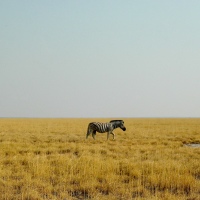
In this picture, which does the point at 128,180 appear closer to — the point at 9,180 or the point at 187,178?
the point at 187,178

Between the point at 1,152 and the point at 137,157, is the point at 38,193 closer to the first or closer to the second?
the point at 137,157

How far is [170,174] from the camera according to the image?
9.60 m

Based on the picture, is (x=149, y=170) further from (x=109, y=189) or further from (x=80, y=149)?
(x=80, y=149)

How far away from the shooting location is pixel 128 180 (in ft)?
31.3

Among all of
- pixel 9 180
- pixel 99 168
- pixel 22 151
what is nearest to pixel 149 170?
pixel 99 168

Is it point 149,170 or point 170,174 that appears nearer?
point 170,174

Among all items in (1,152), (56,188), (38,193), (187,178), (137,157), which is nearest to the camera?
(38,193)

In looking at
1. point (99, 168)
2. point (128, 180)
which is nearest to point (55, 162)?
point (99, 168)

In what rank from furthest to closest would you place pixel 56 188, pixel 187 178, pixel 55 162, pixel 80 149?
pixel 80 149 → pixel 55 162 → pixel 187 178 → pixel 56 188

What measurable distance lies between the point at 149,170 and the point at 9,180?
469 cm

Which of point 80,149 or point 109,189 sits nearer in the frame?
point 109,189

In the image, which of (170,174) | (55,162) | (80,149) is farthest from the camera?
(80,149)

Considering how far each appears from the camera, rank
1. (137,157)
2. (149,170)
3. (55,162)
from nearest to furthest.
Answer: (149,170) → (55,162) → (137,157)

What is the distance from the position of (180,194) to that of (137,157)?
6295 mm
